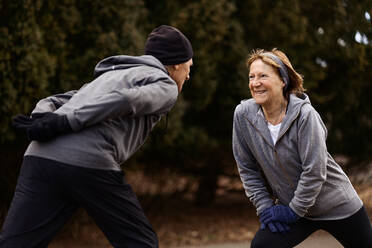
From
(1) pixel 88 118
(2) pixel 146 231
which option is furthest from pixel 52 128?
(2) pixel 146 231

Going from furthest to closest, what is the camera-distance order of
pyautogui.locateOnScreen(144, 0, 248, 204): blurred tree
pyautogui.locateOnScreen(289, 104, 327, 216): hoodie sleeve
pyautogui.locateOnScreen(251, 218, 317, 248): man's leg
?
1. pyautogui.locateOnScreen(144, 0, 248, 204): blurred tree
2. pyautogui.locateOnScreen(251, 218, 317, 248): man's leg
3. pyautogui.locateOnScreen(289, 104, 327, 216): hoodie sleeve

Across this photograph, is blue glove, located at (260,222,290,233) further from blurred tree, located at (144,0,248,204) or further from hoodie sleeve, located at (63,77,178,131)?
blurred tree, located at (144,0,248,204)

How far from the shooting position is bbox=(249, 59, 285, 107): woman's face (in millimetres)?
3309

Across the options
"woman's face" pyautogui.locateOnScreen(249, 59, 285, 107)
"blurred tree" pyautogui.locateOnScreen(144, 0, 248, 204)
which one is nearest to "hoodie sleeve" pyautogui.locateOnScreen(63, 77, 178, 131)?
"woman's face" pyautogui.locateOnScreen(249, 59, 285, 107)

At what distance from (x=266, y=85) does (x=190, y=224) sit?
4.57 metres

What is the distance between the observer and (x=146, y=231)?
9.46ft

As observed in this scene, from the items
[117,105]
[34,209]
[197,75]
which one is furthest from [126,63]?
[197,75]

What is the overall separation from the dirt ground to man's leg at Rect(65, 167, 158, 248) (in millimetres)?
3677

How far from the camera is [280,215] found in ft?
10.7

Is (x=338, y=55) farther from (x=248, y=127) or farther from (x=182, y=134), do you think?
(x=248, y=127)

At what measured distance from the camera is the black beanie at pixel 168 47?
316cm

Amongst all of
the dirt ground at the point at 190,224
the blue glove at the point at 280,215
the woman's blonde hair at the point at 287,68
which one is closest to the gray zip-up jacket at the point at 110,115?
the woman's blonde hair at the point at 287,68

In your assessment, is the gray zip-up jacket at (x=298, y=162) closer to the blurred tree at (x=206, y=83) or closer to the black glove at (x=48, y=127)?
the black glove at (x=48, y=127)

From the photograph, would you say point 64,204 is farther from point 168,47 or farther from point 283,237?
point 283,237
